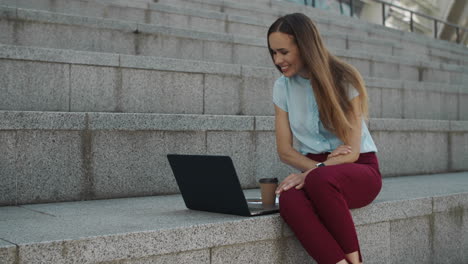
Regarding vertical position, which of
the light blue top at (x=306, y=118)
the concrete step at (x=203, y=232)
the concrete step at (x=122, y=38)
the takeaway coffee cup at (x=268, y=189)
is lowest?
the concrete step at (x=203, y=232)

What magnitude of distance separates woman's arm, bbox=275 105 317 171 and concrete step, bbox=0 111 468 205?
841 millimetres

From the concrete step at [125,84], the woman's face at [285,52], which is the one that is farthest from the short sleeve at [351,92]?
the concrete step at [125,84]

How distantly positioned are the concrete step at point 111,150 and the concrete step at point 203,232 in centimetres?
17

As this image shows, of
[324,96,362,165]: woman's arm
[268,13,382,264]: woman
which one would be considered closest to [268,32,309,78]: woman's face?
[268,13,382,264]: woman

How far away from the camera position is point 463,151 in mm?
6664

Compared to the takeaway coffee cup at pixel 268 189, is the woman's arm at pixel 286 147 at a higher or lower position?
higher

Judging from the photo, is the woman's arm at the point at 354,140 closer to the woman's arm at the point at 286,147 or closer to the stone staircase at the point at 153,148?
the woman's arm at the point at 286,147

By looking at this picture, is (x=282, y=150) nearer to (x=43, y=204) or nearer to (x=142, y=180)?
(x=142, y=180)

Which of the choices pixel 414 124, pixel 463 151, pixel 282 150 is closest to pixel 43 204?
pixel 282 150

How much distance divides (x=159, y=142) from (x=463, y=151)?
154 inches

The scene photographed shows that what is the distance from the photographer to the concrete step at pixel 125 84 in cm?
430

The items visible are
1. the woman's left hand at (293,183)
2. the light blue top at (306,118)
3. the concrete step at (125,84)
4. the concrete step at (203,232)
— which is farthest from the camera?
the concrete step at (125,84)

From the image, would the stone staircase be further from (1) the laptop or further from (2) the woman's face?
(2) the woman's face

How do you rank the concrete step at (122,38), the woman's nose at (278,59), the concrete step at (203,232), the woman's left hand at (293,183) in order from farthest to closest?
the concrete step at (122,38)
the woman's nose at (278,59)
the woman's left hand at (293,183)
the concrete step at (203,232)
